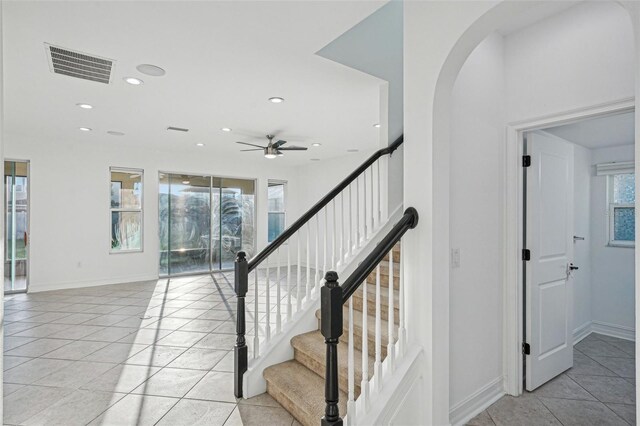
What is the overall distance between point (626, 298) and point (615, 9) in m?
3.42

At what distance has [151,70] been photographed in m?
3.15

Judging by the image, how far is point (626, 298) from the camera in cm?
399

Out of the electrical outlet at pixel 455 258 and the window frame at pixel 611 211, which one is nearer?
the electrical outlet at pixel 455 258

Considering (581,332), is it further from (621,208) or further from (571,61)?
(571,61)

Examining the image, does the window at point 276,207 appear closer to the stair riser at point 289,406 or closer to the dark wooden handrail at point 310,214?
the dark wooden handrail at point 310,214

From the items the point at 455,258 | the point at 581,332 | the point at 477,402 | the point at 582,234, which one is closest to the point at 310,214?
the point at 455,258

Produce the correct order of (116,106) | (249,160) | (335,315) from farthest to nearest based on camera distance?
(249,160), (116,106), (335,315)

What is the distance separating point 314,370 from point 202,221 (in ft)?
19.7

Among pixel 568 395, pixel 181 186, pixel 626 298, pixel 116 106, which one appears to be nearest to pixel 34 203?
pixel 181 186

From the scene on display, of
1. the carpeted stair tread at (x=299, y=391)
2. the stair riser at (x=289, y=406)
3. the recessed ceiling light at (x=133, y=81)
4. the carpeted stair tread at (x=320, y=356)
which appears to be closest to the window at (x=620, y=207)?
the carpeted stair tread at (x=320, y=356)

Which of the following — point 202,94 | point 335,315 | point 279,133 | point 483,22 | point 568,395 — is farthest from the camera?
point 279,133

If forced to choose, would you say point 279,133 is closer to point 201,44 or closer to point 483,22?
point 201,44

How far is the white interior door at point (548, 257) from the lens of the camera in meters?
2.71

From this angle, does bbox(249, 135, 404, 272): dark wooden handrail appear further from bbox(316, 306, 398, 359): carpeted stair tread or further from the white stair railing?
bbox(316, 306, 398, 359): carpeted stair tread
